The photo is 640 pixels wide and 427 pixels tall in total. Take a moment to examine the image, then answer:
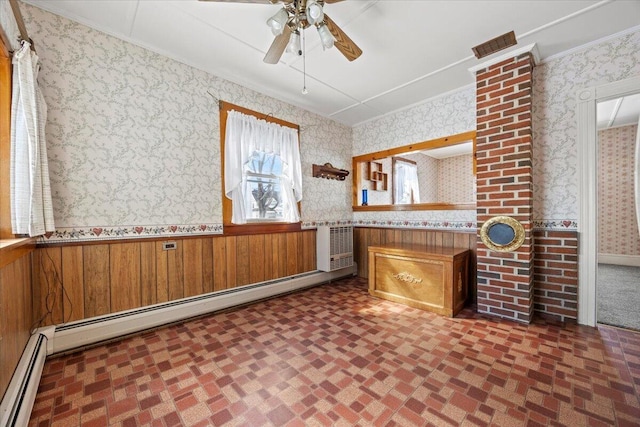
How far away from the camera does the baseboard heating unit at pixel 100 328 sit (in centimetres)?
130

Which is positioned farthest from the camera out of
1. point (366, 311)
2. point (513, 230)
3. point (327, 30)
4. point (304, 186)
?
point (304, 186)

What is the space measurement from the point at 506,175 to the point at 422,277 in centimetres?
130

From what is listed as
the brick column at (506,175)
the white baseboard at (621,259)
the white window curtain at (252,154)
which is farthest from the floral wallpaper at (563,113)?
the white baseboard at (621,259)

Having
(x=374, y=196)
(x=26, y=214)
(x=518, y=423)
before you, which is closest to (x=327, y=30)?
(x=26, y=214)

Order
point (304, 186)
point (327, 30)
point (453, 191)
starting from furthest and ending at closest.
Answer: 1. point (453, 191)
2. point (304, 186)
3. point (327, 30)

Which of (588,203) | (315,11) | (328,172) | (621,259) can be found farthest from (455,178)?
(315,11)

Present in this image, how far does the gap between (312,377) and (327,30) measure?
7.49 feet

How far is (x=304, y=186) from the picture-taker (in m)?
3.66

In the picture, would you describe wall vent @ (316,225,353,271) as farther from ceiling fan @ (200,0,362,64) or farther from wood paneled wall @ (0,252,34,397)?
wood paneled wall @ (0,252,34,397)

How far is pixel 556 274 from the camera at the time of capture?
8.00 ft

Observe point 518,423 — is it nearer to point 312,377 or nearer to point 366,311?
point 312,377

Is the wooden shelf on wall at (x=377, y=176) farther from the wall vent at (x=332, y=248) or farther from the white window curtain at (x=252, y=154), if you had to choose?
the white window curtain at (x=252, y=154)

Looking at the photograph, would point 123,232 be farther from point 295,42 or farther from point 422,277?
point 422,277

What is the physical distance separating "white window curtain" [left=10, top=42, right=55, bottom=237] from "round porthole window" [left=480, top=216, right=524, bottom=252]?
3.61 metres
